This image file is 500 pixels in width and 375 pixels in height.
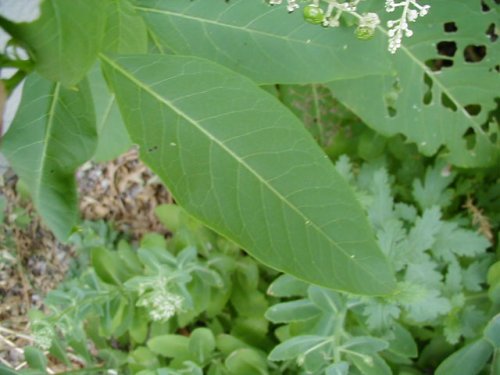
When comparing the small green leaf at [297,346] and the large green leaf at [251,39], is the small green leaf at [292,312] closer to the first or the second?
the small green leaf at [297,346]

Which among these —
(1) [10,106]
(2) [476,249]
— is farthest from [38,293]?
(2) [476,249]

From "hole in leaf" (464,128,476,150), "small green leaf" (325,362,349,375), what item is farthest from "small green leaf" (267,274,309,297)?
"hole in leaf" (464,128,476,150)

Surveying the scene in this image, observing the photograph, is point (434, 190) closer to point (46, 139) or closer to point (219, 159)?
point (219, 159)

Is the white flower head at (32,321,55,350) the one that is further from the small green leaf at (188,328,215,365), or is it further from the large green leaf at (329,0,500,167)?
the large green leaf at (329,0,500,167)

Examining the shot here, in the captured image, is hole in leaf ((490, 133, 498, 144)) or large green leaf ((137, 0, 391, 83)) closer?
large green leaf ((137, 0, 391, 83))

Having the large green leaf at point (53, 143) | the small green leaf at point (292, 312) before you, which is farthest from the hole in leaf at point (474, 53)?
the large green leaf at point (53, 143)

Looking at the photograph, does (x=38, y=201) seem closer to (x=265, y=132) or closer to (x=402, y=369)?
(x=265, y=132)
